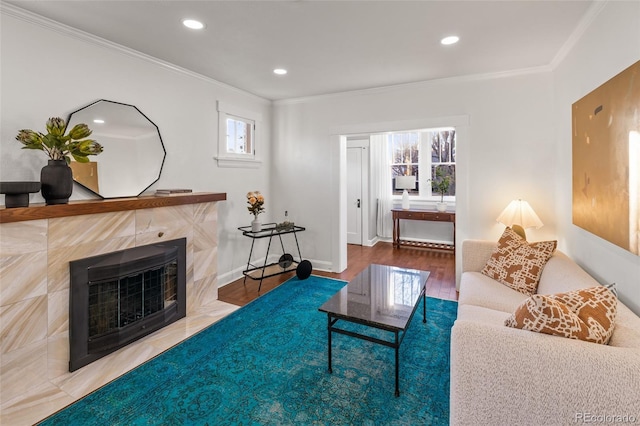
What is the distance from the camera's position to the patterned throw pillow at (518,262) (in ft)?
8.28

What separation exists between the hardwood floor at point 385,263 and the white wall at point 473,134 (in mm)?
689

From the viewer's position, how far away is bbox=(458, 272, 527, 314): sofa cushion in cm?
224

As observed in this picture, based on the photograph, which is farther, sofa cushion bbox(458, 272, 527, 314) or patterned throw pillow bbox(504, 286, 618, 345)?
sofa cushion bbox(458, 272, 527, 314)

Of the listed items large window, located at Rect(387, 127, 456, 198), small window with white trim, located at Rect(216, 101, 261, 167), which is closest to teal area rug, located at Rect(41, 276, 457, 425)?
small window with white trim, located at Rect(216, 101, 261, 167)

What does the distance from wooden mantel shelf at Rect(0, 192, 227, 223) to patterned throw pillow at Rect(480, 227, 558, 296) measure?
2975 mm

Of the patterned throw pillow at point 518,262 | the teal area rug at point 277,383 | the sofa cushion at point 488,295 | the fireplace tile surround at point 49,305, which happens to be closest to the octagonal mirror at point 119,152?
the fireplace tile surround at point 49,305

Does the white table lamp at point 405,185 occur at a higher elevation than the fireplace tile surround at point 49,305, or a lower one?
higher

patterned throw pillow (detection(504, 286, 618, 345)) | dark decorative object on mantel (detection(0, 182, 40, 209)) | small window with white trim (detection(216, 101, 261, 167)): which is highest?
small window with white trim (detection(216, 101, 261, 167))

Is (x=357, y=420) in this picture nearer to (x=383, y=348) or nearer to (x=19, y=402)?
(x=383, y=348)

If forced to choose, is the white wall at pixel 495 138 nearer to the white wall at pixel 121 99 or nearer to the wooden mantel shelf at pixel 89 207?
the white wall at pixel 121 99

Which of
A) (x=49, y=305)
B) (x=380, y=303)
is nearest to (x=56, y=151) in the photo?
(x=49, y=305)

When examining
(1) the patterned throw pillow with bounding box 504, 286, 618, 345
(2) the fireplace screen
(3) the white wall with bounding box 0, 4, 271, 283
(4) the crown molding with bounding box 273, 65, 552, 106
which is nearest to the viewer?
(1) the patterned throw pillow with bounding box 504, 286, 618, 345

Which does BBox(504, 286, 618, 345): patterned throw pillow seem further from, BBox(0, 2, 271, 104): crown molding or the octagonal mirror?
BBox(0, 2, 271, 104): crown molding

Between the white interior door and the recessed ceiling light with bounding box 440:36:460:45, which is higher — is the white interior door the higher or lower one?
the lower one
